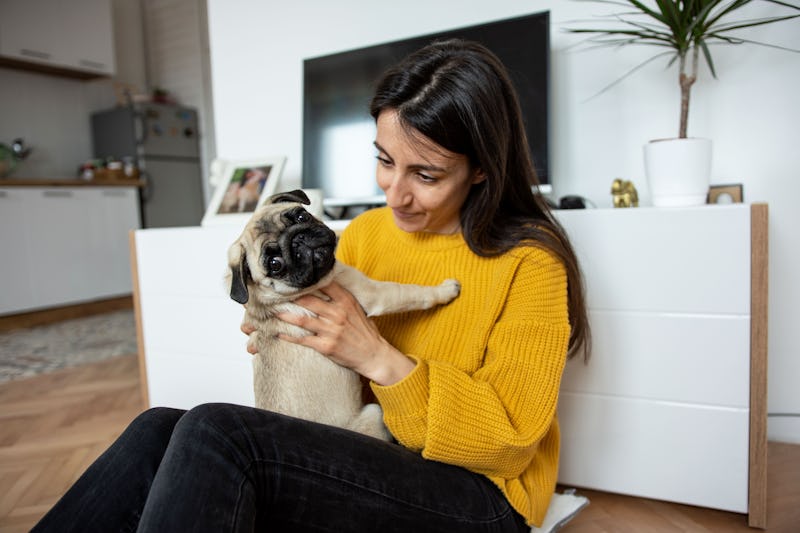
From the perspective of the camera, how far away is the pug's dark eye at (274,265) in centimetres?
120

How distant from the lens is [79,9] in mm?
5656

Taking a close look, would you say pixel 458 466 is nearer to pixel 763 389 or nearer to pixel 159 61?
pixel 763 389

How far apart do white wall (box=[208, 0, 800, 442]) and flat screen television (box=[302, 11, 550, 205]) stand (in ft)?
Answer: 0.62

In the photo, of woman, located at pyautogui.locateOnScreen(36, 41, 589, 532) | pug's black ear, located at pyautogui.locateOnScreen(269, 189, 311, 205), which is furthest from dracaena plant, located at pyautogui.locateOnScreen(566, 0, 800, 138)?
pug's black ear, located at pyautogui.locateOnScreen(269, 189, 311, 205)

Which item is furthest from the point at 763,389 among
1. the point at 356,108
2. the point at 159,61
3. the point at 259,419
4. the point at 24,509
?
the point at 159,61

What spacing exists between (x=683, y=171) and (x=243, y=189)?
203cm

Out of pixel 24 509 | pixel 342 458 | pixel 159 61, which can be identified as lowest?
pixel 24 509

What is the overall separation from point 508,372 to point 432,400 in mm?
181

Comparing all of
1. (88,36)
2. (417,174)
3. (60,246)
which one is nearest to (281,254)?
(417,174)

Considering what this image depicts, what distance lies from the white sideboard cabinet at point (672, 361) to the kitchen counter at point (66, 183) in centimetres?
511

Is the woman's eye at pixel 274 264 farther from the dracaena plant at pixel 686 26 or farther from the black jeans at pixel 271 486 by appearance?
the dracaena plant at pixel 686 26

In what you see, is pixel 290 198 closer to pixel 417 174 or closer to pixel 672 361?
pixel 417 174

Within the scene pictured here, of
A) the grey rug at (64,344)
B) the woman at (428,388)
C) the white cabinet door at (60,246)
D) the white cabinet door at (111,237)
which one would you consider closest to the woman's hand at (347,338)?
the woman at (428,388)

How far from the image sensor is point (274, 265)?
3.95 ft
